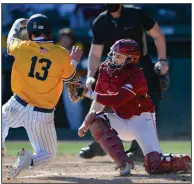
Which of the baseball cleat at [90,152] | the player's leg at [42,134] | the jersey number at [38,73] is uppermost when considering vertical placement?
the jersey number at [38,73]

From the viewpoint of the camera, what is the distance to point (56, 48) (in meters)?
6.53

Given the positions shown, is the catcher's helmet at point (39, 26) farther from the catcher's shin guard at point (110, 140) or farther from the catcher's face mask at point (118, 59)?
the catcher's shin guard at point (110, 140)

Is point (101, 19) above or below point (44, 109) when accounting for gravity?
above

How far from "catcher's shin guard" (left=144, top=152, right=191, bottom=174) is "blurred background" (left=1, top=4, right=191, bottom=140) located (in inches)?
234

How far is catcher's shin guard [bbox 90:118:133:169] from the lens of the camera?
6435 mm

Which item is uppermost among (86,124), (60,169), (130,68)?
(130,68)

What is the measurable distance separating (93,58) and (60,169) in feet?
5.08

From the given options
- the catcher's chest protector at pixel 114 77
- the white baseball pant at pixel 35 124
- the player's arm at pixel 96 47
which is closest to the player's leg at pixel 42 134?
the white baseball pant at pixel 35 124

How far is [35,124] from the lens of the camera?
6.43m

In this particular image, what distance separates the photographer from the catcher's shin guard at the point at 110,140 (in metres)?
6.44

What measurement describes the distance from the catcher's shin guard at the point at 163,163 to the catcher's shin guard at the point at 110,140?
178 mm

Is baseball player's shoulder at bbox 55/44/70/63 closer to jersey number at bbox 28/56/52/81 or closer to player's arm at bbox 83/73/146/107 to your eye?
jersey number at bbox 28/56/52/81

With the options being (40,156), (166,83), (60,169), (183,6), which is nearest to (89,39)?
(183,6)

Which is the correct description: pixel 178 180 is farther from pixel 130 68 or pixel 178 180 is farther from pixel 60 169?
pixel 60 169
